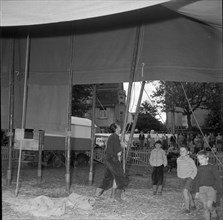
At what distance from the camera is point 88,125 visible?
17594mm

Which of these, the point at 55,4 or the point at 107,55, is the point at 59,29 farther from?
the point at 55,4

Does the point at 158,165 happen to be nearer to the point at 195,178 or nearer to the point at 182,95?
the point at 195,178

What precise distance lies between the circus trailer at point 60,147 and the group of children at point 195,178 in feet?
18.7

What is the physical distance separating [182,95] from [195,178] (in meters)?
26.2

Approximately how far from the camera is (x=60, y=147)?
1541 centimetres

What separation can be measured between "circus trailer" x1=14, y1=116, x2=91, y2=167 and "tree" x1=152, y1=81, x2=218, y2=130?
14.3 meters

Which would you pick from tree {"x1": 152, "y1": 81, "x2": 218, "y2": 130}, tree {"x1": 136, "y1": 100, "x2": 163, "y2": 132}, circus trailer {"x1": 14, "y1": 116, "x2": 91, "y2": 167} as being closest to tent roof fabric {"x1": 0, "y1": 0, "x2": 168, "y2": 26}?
circus trailer {"x1": 14, "y1": 116, "x2": 91, "y2": 167}

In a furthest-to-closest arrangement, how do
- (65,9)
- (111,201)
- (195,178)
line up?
1. (111,201)
2. (195,178)
3. (65,9)

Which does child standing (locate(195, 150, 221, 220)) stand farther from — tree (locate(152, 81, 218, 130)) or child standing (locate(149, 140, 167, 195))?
tree (locate(152, 81, 218, 130))

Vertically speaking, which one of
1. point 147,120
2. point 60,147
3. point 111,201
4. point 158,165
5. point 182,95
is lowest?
point 111,201

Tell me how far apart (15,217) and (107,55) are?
198 inches

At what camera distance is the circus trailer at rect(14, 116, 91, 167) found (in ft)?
47.7

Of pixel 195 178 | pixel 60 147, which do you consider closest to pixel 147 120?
pixel 60 147

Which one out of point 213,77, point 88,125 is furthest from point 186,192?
point 88,125
